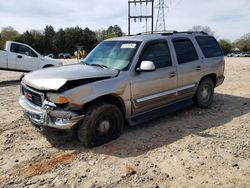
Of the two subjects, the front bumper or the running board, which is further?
the running board

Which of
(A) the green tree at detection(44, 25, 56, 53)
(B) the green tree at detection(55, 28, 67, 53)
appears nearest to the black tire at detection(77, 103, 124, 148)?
(A) the green tree at detection(44, 25, 56, 53)

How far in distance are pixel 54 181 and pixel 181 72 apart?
12.2 ft

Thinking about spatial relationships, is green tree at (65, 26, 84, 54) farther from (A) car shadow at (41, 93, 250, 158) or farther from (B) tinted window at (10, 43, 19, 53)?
(A) car shadow at (41, 93, 250, 158)

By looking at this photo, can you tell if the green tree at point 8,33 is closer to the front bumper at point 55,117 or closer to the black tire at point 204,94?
the black tire at point 204,94

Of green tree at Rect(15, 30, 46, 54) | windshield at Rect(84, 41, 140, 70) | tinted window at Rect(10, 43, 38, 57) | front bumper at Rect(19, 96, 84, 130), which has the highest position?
green tree at Rect(15, 30, 46, 54)

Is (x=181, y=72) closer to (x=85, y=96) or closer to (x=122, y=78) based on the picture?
(x=122, y=78)

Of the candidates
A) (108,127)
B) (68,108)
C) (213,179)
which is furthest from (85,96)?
(213,179)

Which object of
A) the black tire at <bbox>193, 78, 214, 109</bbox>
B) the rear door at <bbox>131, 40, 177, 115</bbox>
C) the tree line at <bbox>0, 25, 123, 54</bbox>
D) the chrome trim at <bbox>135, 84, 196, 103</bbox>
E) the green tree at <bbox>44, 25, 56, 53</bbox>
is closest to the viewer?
the rear door at <bbox>131, 40, 177, 115</bbox>

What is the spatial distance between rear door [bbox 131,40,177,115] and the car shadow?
18.1 inches

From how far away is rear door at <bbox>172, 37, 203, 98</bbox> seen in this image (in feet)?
21.1

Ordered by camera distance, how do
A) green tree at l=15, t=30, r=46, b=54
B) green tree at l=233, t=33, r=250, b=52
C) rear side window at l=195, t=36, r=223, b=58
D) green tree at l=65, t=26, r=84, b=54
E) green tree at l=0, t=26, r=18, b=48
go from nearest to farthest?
rear side window at l=195, t=36, r=223, b=58
green tree at l=15, t=30, r=46, b=54
green tree at l=0, t=26, r=18, b=48
green tree at l=65, t=26, r=84, b=54
green tree at l=233, t=33, r=250, b=52

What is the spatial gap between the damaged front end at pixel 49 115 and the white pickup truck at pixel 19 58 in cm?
985

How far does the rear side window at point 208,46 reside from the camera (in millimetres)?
7391

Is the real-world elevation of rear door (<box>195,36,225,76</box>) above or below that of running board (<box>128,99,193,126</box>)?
above
